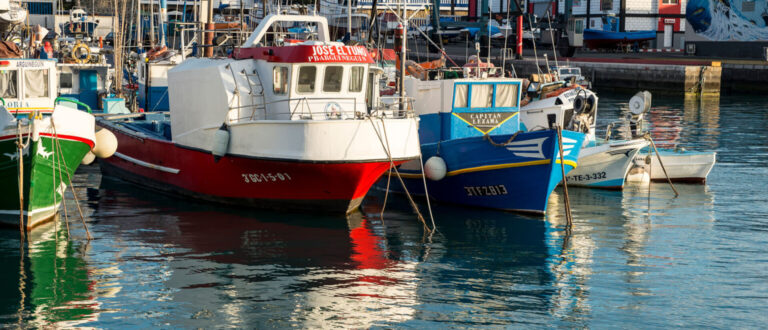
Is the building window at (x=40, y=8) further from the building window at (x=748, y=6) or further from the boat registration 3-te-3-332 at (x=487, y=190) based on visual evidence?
the boat registration 3-te-3-332 at (x=487, y=190)

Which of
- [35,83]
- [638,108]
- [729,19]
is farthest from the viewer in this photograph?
[729,19]

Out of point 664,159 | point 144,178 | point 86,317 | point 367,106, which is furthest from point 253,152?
point 664,159

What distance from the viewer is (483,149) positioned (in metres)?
18.1

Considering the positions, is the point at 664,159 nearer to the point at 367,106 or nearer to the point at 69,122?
the point at 367,106

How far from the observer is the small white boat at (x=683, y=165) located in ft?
71.5

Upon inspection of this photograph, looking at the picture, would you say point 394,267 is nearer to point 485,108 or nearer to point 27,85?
point 485,108

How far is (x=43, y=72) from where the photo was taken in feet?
64.4

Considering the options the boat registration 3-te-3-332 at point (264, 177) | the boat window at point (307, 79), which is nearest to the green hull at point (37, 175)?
the boat registration 3-te-3-332 at point (264, 177)

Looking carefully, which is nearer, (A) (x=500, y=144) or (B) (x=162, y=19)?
(A) (x=500, y=144)

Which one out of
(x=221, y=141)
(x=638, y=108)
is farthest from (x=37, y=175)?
(x=638, y=108)

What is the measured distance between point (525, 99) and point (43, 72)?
11.5m

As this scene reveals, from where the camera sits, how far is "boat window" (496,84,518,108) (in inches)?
782

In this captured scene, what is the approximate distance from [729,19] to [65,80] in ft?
160

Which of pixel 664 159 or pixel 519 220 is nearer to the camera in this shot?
pixel 519 220
